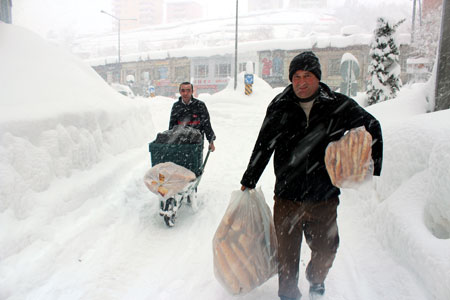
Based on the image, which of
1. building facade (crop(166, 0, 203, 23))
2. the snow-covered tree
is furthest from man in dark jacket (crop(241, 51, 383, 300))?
building facade (crop(166, 0, 203, 23))

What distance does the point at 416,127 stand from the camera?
12.1 ft

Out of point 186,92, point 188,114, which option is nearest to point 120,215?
point 188,114

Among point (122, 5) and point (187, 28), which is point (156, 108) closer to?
point (187, 28)

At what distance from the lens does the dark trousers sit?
249 centimetres

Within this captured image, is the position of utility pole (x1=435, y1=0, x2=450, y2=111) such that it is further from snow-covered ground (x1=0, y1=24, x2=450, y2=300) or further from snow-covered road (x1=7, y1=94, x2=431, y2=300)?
snow-covered road (x1=7, y1=94, x2=431, y2=300)

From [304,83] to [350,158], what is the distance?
610 millimetres

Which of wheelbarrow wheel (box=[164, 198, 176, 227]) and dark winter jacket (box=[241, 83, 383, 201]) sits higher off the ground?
dark winter jacket (box=[241, 83, 383, 201])

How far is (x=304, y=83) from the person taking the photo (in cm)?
235

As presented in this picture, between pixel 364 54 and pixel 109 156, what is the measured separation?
33.4 m

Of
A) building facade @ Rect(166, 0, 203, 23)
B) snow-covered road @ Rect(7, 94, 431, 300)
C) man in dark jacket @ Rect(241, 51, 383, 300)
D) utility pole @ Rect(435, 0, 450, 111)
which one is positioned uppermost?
building facade @ Rect(166, 0, 203, 23)

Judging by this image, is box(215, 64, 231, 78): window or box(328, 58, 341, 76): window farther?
box(215, 64, 231, 78): window

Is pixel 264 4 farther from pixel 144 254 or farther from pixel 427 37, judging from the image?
pixel 144 254

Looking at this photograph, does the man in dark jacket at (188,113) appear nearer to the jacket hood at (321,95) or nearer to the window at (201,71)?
the jacket hood at (321,95)

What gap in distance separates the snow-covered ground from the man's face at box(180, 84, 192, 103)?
1532 mm
